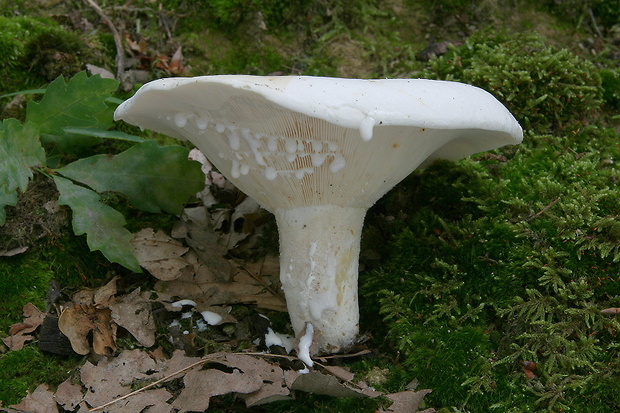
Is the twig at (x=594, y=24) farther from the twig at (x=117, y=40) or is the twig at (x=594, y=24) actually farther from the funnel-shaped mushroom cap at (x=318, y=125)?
the twig at (x=117, y=40)

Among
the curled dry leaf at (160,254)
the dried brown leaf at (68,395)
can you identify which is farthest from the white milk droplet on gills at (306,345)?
the dried brown leaf at (68,395)

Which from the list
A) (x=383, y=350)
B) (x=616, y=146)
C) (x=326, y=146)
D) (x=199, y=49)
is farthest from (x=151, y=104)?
(x=616, y=146)

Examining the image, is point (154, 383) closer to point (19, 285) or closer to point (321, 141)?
point (19, 285)

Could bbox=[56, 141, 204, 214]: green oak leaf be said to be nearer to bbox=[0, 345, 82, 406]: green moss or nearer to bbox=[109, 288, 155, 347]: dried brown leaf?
bbox=[109, 288, 155, 347]: dried brown leaf

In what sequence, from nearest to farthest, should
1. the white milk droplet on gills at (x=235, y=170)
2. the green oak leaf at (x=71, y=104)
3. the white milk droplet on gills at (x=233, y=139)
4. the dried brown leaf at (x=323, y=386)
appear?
1. the dried brown leaf at (x=323, y=386)
2. the white milk droplet on gills at (x=233, y=139)
3. the white milk droplet on gills at (x=235, y=170)
4. the green oak leaf at (x=71, y=104)

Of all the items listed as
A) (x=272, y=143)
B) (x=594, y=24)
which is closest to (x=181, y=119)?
(x=272, y=143)

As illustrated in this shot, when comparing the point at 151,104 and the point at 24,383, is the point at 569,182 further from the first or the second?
the point at 24,383
